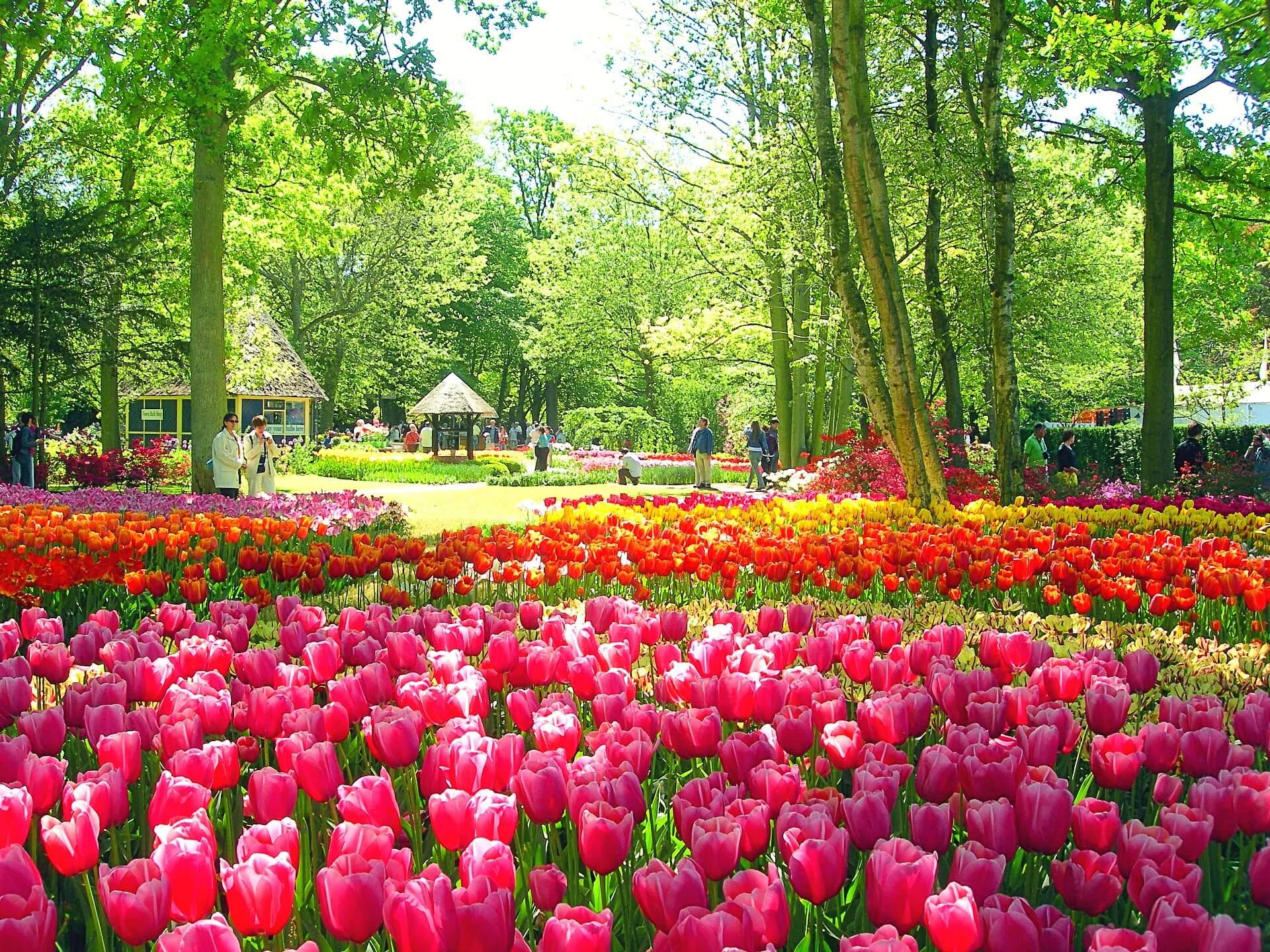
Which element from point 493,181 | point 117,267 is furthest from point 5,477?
point 493,181

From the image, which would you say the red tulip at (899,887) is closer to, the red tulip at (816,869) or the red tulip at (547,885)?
the red tulip at (816,869)

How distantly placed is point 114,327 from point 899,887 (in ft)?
80.3

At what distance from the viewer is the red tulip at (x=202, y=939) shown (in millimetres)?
1702

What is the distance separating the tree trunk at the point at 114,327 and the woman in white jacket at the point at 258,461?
7178mm

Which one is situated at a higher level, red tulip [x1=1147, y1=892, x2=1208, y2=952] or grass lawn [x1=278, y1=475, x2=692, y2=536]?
red tulip [x1=1147, y1=892, x2=1208, y2=952]

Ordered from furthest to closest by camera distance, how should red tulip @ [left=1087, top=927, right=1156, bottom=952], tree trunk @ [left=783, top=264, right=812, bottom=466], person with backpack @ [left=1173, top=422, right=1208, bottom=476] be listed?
tree trunk @ [left=783, top=264, right=812, bottom=466] → person with backpack @ [left=1173, top=422, right=1208, bottom=476] → red tulip @ [left=1087, top=927, right=1156, bottom=952]

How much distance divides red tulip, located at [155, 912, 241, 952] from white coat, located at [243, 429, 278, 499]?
14969 mm

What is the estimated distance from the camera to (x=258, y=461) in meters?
16.6

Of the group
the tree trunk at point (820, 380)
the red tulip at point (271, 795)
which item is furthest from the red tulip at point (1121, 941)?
the tree trunk at point (820, 380)

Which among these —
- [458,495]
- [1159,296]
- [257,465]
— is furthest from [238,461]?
[1159,296]

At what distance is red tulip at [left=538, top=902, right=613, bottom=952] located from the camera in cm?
168

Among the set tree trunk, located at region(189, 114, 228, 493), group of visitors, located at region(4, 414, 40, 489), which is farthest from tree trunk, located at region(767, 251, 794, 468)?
group of visitors, located at region(4, 414, 40, 489)

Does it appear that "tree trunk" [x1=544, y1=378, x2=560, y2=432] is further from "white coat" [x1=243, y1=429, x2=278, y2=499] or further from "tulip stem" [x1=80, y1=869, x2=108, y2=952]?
"tulip stem" [x1=80, y1=869, x2=108, y2=952]

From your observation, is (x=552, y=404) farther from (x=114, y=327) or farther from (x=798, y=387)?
(x=114, y=327)
